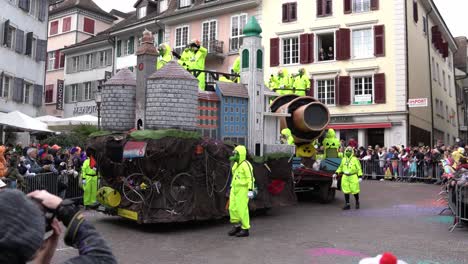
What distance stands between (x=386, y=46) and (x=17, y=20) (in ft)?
67.8

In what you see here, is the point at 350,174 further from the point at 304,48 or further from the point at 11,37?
the point at 11,37

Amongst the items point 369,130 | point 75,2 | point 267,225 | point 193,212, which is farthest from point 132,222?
point 75,2

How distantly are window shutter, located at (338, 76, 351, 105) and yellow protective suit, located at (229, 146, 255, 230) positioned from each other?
19565 millimetres

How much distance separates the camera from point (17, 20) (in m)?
26.3

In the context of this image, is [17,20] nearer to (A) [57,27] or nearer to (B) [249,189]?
(A) [57,27]

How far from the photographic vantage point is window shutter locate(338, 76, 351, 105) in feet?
90.4

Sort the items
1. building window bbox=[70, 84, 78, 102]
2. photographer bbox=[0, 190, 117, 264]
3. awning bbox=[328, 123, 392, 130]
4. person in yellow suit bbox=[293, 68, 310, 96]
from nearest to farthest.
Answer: photographer bbox=[0, 190, 117, 264] → person in yellow suit bbox=[293, 68, 310, 96] → awning bbox=[328, 123, 392, 130] → building window bbox=[70, 84, 78, 102]

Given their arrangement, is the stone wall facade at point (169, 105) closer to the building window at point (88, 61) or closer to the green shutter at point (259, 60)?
the green shutter at point (259, 60)

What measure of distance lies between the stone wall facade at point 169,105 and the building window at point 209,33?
23060mm

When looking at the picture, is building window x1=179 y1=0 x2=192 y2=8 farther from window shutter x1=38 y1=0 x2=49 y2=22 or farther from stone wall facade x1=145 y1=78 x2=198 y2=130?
stone wall facade x1=145 y1=78 x2=198 y2=130

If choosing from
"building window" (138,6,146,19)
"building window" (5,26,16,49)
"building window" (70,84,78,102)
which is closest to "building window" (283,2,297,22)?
"building window" (138,6,146,19)

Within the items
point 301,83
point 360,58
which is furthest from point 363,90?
point 301,83

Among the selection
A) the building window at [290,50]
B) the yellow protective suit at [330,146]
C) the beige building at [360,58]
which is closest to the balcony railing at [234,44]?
the beige building at [360,58]

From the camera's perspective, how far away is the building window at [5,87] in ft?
82.9
